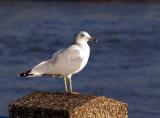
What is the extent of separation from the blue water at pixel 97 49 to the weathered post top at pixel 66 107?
7.27 metres

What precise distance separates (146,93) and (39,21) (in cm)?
2107

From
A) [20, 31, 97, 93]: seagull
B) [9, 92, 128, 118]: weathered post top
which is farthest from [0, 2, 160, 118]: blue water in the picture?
[9, 92, 128, 118]: weathered post top

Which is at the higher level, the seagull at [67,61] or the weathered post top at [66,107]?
the seagull at [67,61]

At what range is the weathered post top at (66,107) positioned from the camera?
5719 millimetres

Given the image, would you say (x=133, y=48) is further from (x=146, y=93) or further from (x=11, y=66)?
(x=146, y=93)

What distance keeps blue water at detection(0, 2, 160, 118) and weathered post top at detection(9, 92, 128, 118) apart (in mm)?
7271

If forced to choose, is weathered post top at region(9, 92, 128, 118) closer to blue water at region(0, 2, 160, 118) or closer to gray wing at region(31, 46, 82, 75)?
gray wing at region(31, 46, 82, 75)

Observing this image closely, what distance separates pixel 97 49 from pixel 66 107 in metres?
20.0

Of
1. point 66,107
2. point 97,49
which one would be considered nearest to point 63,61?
point 66,107

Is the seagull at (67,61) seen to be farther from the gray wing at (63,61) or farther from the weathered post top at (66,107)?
the weathered post top at (66,107)

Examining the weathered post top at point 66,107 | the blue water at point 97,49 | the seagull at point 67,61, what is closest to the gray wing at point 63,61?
the seagull at point 67,61

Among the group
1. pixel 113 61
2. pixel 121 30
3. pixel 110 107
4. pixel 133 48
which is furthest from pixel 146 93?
pixel 121 30

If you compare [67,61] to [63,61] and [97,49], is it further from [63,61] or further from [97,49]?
[97,49]

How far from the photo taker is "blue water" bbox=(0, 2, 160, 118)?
17.4m
